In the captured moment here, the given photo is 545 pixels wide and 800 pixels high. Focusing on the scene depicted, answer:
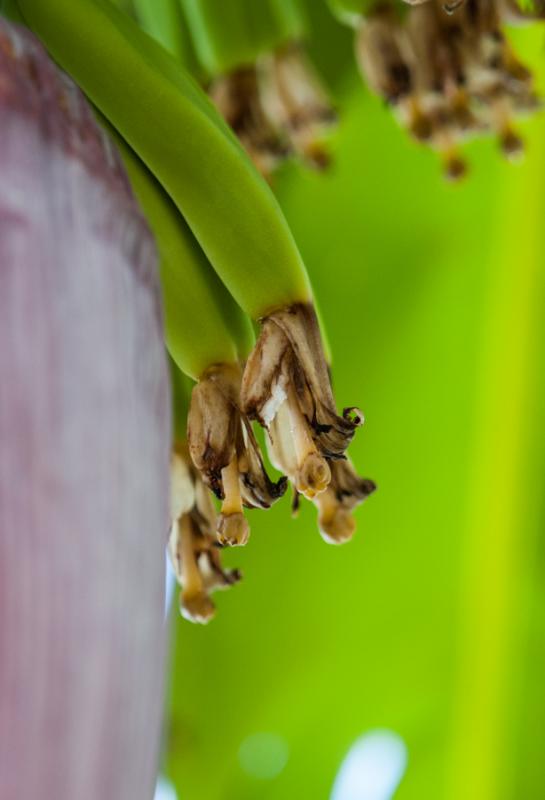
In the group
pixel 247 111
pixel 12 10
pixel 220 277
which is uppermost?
pixel 247 111

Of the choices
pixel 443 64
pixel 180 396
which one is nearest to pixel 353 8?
pixel 443 64

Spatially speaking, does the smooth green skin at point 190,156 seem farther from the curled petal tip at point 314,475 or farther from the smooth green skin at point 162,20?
the smooth green skin at point 162,20

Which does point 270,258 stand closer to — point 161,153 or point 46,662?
point 161,153

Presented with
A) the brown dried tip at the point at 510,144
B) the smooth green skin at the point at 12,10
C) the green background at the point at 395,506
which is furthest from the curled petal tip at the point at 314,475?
the green background at the point at 395,506

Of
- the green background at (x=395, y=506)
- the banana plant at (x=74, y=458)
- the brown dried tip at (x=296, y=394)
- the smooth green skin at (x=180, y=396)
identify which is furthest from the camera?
the green background at (x=395, y=506)

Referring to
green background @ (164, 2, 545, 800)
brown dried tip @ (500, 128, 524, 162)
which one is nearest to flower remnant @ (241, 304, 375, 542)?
brown dried tip @ (500, 128, 524, 162)

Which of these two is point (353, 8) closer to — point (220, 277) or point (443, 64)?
point (443, 64)
